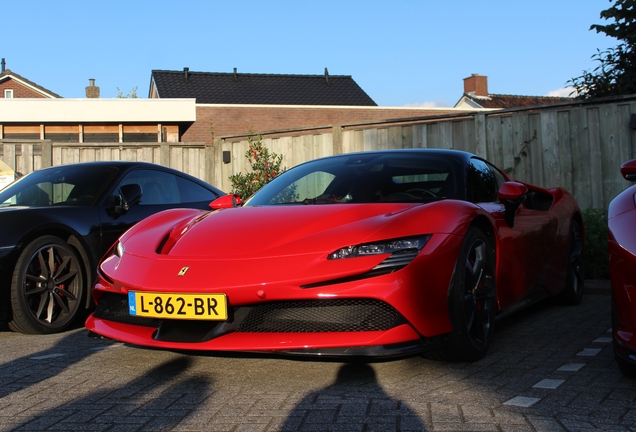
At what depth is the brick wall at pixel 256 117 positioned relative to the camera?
35.2m

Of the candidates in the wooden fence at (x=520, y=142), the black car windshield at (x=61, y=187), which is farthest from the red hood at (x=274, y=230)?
the wooden fence at (x=520, y=142)

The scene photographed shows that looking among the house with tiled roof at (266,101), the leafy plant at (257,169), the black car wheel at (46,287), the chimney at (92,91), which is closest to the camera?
the black car wheel at (46,287)

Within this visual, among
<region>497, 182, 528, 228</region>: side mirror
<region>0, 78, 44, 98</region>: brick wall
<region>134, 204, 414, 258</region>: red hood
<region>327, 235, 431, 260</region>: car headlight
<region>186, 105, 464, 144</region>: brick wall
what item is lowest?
<region>327, 235, 431, 260</region>: car headlight

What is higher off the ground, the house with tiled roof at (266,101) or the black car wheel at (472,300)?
the house with tiled roof at (266,101)

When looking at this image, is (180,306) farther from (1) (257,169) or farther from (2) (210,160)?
(2) (210,160)

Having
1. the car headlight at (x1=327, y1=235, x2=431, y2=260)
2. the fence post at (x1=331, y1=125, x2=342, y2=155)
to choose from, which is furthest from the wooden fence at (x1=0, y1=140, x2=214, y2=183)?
the car headlight at (x1=327, y1=235, x2=431, y2=260)

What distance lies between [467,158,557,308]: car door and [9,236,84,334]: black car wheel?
300 centimetres

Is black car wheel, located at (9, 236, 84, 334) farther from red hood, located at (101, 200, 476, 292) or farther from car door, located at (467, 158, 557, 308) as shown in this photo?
car door, located at (467, 158, 557, 308)

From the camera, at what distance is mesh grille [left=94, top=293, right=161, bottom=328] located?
370cm

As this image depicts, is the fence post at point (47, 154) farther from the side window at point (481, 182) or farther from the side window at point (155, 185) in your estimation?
the side window at point (481, 182)

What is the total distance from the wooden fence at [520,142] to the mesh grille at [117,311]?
727 cm

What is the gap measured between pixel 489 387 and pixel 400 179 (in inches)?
68.0

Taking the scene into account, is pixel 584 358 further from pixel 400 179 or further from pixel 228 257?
pixel 228 257

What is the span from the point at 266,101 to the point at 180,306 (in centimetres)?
3799
